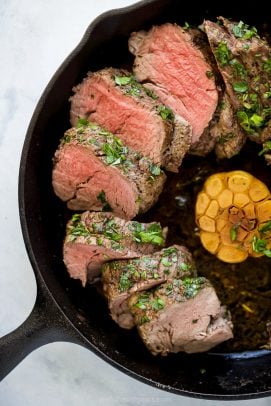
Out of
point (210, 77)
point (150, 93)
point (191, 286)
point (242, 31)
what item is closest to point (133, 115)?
point (150, 93)

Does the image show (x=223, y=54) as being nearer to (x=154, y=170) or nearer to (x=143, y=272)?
(x=154, y=170)

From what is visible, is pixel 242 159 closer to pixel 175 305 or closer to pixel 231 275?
pixel 231 275

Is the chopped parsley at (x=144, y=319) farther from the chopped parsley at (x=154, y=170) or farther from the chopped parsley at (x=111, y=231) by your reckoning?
the chopped parsley at (x=154, y=170)

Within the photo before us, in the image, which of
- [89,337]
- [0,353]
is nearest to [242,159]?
[89,337]

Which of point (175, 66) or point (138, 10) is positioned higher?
point (138, 10)

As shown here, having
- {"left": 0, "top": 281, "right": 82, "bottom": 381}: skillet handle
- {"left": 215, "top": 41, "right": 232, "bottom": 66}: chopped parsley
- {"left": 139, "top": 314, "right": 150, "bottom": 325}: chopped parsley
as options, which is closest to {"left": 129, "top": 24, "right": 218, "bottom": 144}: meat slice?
{"left": 215, "top": 41, "right": 232, "bottom": 66}: chopped parsley

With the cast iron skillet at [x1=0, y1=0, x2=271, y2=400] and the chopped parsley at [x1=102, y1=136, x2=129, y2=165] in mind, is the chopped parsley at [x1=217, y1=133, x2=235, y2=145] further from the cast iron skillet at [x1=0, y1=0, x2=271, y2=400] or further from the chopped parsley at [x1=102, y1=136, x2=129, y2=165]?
the cast iron skillet at [x1=0, y1=0, x2=271, y2=400]
